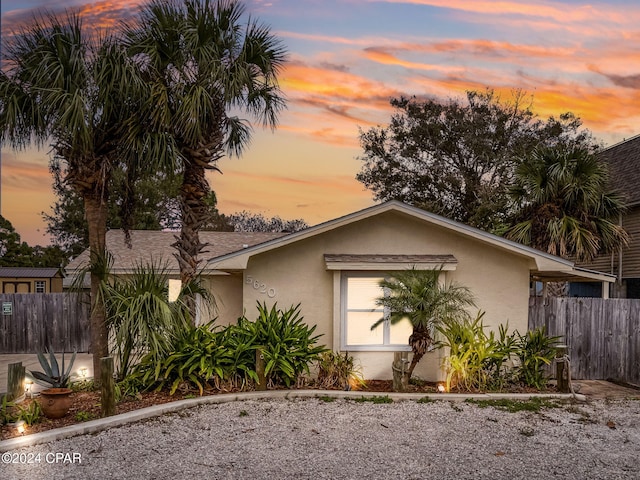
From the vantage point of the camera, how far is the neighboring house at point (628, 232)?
18000 millimetres

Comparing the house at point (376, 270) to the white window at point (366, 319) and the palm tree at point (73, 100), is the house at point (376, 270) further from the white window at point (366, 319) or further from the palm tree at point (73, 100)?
the palm tree at point (73, 100)

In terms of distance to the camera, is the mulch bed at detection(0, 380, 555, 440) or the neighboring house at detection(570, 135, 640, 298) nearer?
the mulch bed at detection(0, 380, 555, 440)

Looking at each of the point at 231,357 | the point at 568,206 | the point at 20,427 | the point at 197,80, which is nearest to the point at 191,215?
the point at 197,80

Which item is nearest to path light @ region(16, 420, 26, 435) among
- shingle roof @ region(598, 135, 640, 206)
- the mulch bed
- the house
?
the mulch bed

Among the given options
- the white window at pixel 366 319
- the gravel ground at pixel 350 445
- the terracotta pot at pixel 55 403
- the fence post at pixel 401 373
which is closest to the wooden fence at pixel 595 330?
the white window at pixel 366 319

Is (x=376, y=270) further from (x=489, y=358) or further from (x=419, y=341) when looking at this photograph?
(x=489, y=358)

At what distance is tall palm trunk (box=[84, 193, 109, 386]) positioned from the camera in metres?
9.10

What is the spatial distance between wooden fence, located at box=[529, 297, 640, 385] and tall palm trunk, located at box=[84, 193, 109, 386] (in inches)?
347

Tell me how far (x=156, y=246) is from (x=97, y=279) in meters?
11.2

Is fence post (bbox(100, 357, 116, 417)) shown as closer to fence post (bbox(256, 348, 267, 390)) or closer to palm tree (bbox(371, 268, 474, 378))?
fence post (bbox(256, 348, 267, 390))

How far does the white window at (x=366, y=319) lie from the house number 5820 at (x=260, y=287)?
4.62ft

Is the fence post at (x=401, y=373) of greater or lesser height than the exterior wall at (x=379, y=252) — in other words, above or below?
below

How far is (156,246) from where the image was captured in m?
20.2

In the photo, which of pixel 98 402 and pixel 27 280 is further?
pixel 27 280
